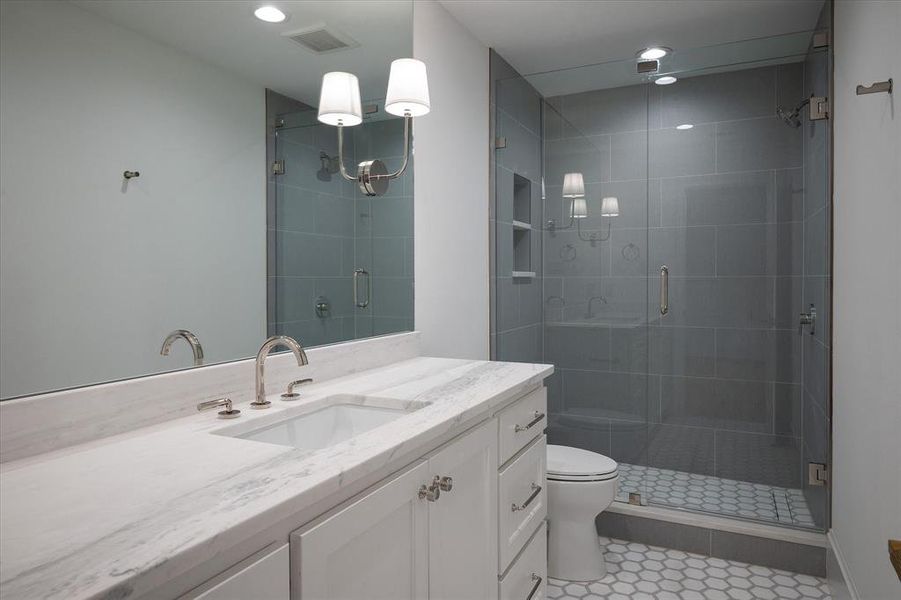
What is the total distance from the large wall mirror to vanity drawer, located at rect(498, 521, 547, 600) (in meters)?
0.86

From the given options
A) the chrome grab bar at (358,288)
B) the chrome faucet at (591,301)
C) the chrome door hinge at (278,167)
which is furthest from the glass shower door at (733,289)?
the chrome door hinge at (278,167)

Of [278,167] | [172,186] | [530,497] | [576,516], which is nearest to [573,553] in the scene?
[576,516]

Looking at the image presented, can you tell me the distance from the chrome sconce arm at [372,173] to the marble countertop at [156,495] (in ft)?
2.78

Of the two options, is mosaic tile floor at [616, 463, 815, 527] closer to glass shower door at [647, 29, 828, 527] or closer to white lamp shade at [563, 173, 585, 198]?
glass shower door at [647, 29, 828, 527]

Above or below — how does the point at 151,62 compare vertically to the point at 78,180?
above

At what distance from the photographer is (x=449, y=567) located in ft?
4.03

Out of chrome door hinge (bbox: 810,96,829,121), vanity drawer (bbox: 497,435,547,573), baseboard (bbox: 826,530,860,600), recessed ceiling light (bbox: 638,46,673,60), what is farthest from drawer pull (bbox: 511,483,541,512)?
recessed ceiling light (bbox: 638,46,673,60)

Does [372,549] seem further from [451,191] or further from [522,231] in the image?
[522,231]

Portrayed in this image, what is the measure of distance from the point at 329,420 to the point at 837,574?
6.36 feet

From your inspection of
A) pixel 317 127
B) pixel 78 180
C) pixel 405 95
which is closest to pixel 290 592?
pixel 78 180

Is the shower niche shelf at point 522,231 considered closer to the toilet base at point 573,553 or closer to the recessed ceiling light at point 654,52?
the recessed ceiling light at point 654,52

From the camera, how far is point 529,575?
1762 mm

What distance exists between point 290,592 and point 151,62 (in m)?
1.08

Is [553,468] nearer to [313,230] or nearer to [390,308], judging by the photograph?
[390,308]
